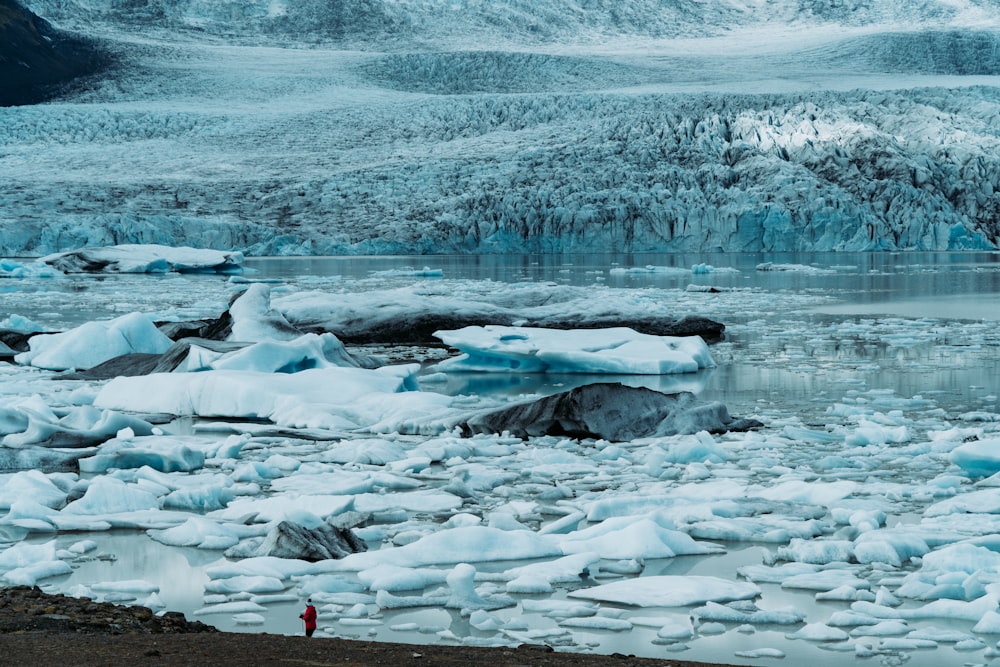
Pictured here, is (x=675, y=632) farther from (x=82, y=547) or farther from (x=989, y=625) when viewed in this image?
(x=82, y=547)

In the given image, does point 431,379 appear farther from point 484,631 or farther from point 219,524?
point 484,631

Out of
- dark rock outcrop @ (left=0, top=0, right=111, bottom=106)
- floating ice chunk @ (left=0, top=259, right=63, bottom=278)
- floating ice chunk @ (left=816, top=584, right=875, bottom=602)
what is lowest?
floating ice chunk @ (left=0, top=259, right=63, bottom=278)

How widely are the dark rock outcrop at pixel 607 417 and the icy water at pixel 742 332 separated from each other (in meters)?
0.65

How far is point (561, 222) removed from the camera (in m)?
23.1

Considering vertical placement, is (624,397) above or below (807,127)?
below

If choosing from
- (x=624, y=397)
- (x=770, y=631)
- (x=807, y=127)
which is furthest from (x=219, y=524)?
(x=807, y=127)

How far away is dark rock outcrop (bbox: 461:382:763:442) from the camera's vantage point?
4992 millimetres

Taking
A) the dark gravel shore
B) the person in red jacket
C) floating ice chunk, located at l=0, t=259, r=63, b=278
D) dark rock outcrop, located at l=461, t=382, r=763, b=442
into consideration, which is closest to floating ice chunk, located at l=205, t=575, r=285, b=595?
the dark gravel shore

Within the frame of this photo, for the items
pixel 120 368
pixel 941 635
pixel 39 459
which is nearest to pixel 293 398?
pixel 39 459

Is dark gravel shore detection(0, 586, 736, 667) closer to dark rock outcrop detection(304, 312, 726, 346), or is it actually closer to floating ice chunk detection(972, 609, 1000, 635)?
floating ice chunk detection(972, 609, 1000, 635)

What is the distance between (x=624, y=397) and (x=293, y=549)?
7.79 ft

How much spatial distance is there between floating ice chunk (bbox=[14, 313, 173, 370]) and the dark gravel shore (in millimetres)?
5099

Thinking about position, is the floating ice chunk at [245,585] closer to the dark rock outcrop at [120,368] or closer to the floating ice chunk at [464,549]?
the floating ice chunk at [464,549]

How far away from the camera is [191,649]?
2.14 meters
